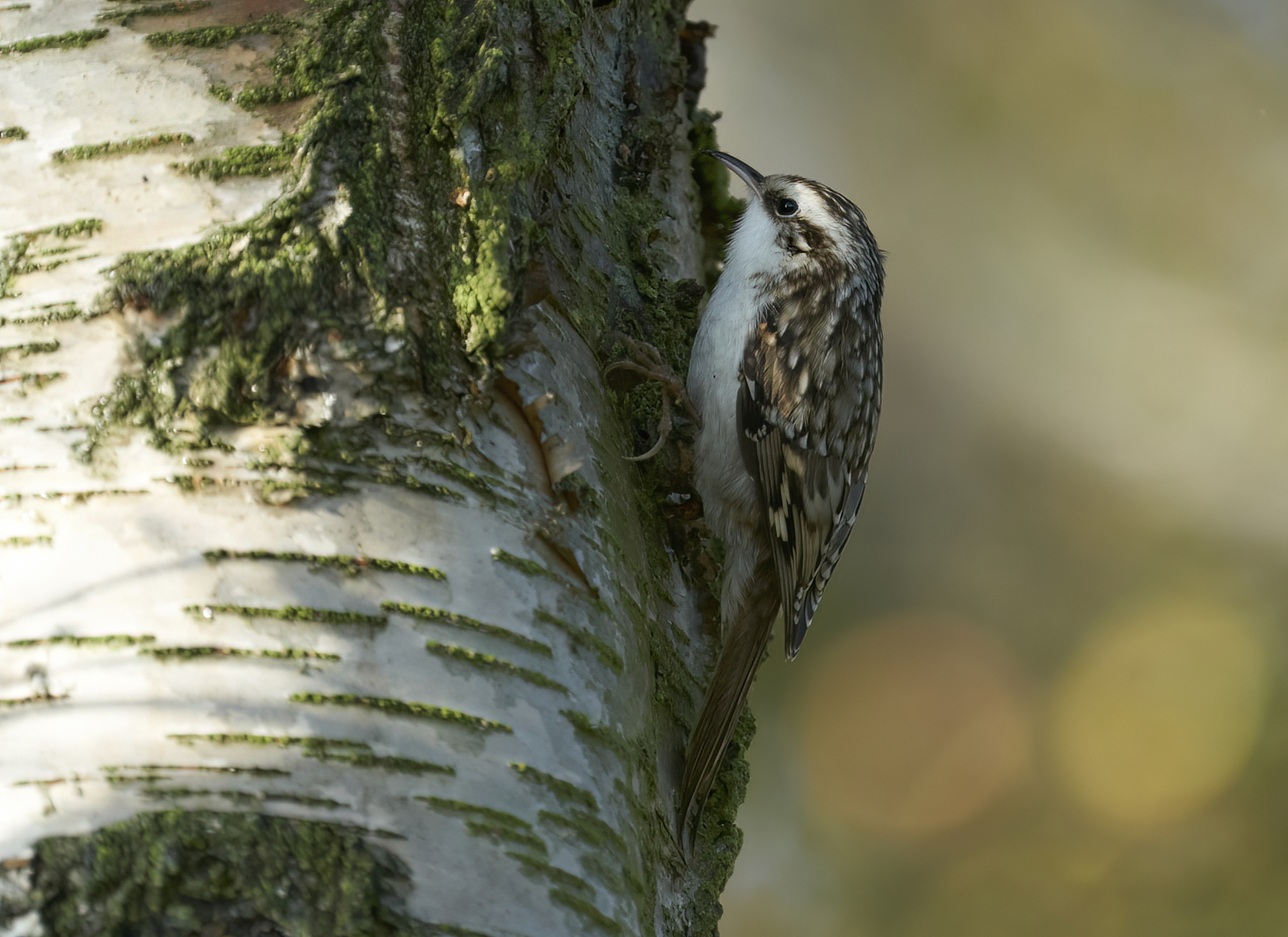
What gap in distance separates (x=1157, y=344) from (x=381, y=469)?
4170 millimetres

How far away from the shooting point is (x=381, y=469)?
132 cm

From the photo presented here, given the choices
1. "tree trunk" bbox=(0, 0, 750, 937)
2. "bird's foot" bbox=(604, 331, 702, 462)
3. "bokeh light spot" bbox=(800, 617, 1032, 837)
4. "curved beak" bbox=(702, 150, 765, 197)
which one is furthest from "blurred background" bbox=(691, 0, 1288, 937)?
"tree trunk" bbox=(0, 0, 750, 937)

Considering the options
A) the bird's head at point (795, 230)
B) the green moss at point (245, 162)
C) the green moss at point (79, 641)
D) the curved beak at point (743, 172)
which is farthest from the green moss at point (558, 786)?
the curved beak at point (743, 172)

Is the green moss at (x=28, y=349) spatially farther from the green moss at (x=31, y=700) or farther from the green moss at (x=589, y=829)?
the green moss at (x=589, y=829)

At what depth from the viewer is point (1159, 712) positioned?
4.34 m

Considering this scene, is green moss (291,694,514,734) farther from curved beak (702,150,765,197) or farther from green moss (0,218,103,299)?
curved beak (702,150,765,197)

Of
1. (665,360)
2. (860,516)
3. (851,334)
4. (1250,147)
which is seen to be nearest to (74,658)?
(665,360)

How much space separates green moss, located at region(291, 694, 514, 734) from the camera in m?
1.20

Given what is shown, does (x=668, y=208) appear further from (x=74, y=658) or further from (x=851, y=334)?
(x=74, y=658)

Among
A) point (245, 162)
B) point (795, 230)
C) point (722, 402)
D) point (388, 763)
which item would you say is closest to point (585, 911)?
point (388, 763)

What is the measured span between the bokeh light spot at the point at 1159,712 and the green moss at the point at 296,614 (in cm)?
385

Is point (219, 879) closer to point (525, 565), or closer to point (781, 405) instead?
point (525, 565)

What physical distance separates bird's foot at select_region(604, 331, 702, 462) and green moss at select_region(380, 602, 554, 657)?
1.90 ft

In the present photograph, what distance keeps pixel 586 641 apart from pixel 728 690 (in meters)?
0.70
